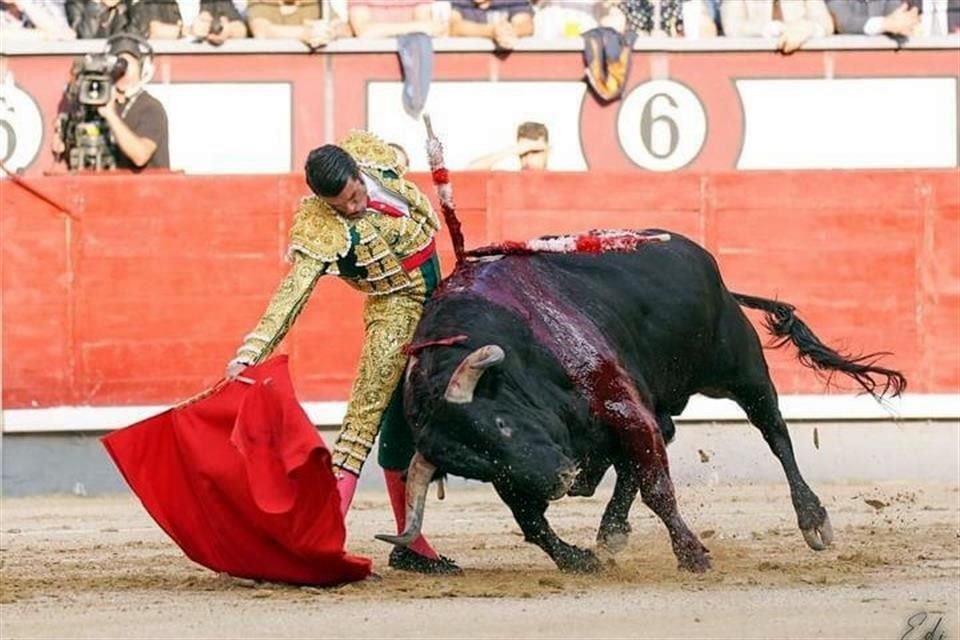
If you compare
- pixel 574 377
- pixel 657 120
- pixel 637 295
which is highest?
pixel 657 120

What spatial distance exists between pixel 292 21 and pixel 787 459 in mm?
4421

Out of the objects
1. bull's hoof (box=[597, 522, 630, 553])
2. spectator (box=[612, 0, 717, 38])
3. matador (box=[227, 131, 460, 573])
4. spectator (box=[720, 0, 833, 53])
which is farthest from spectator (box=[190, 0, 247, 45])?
bull's hoof (box=[597, 522, 630, 553])

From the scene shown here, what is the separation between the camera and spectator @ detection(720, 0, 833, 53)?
10859 millimetres

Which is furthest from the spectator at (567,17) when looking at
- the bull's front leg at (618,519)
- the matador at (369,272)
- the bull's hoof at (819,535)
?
the matador at (369,272)

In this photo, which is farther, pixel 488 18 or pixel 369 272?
pixel 488 18

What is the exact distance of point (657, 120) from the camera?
10898 mm

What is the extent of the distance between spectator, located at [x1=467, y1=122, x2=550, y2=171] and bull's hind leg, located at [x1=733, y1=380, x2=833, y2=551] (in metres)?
3.30

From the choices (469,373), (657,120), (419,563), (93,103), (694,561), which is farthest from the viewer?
(657,120)

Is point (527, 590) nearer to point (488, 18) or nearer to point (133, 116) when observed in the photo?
point (133, 116)

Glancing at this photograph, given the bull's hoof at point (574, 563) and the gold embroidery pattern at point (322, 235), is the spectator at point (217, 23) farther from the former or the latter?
the bull's hoof at point (574, 563)

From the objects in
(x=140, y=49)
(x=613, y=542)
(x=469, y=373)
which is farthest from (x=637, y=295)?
(x=140, y=49)

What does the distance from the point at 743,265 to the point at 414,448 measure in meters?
4.16

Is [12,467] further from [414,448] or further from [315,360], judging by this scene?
[414,448]

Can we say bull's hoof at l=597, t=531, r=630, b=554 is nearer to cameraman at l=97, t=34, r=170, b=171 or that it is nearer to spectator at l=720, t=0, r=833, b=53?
cameraman at l=97, t=34, r=170, b=171
